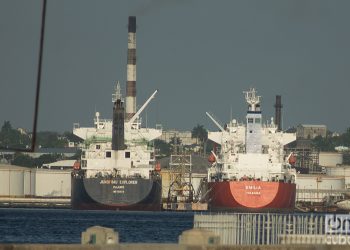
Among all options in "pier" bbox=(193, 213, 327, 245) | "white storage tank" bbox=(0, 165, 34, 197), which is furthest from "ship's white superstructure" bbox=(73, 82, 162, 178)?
"pier" bbox=(193, 213, 327, 245)

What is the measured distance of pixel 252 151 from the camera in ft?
542

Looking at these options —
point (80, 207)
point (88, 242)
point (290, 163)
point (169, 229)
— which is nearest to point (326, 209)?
point (290, 163)

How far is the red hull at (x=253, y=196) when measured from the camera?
15538 cm

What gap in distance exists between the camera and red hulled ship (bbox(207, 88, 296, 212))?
156500 mm

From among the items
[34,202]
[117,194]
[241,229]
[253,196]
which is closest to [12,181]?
[34,202]

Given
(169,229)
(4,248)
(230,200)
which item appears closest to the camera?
(4,248)

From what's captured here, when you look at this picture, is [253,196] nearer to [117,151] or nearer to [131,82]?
[117,151]

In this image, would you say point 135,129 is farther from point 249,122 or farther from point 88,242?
point 88,242

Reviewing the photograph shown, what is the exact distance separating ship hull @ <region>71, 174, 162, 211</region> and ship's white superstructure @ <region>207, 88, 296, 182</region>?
785 cm

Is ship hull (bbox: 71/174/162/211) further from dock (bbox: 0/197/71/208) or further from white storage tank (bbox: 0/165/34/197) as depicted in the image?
white storage tank (bbox: 0/165/34/197)

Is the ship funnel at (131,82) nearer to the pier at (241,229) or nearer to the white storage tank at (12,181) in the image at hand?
the white storage tank at (12,181)

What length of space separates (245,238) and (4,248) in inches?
733

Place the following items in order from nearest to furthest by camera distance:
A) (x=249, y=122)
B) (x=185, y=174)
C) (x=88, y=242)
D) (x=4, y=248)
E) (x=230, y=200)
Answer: (x=4, y=248) → (x=88, y=242) → (x=230, y=200) → (x=249, y=122) → (x=185, y=174)

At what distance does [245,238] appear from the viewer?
53.3 metres
